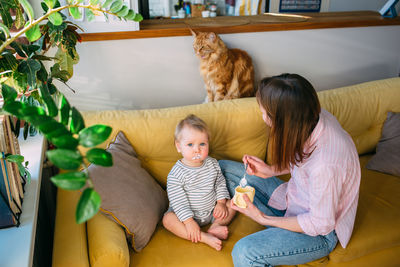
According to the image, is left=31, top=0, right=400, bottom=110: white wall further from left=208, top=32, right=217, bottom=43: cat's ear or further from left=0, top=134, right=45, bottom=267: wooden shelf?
left=0, top=134, right=45, bottom=267: wooden shelf

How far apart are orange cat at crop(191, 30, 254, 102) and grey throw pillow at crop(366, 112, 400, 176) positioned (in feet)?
3.01

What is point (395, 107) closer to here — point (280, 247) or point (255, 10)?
point (280, 247)

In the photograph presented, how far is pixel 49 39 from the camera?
1.33m

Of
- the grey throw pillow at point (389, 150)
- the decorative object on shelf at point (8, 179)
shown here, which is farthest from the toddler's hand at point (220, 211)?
the grey throw pillow at point (389, 150)

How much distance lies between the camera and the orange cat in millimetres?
2025

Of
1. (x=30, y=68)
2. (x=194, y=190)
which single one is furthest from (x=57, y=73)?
(x=194, y=190)

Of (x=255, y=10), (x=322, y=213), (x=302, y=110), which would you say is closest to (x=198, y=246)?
(x=322, y=213)

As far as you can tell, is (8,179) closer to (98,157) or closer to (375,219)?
(98,157)

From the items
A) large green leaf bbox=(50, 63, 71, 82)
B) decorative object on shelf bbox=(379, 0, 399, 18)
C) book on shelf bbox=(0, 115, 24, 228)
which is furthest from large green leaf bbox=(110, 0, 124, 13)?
decorative object on shelf bbox=(379, 0, 399, 18)

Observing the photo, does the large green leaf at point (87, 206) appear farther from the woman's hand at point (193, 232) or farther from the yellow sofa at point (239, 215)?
the woman's hand at point (193, 232)

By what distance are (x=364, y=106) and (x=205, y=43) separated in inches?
45.2

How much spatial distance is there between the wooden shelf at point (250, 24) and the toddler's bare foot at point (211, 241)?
4.03 ft

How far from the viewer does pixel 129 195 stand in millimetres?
1527

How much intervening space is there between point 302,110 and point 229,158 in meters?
0.81
